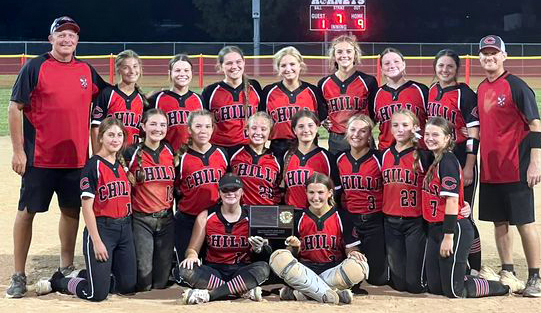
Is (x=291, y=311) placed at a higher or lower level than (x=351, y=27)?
lower

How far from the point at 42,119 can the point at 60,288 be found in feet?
4.04

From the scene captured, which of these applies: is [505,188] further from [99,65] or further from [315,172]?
[99,65]

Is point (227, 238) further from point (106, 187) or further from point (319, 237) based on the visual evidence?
point (106, 187)

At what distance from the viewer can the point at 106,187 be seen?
19.9ft

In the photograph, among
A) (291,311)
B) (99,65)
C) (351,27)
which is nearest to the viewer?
(291,311)

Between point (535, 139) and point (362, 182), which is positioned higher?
point (535, 139)

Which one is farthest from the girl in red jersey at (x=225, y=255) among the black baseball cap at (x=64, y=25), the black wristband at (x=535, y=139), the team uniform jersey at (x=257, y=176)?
the black wristband at (x=535, y=139)

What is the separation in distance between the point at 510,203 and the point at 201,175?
229 centimetres

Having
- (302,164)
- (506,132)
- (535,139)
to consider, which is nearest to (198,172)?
(302,164)

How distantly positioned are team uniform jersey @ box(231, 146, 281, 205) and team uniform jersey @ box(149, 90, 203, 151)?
0.55 meters

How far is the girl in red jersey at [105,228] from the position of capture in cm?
595

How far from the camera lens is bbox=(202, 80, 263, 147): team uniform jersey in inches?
270

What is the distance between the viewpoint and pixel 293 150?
6.50m

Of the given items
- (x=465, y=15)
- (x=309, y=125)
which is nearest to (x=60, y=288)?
(x=309, y=125)
